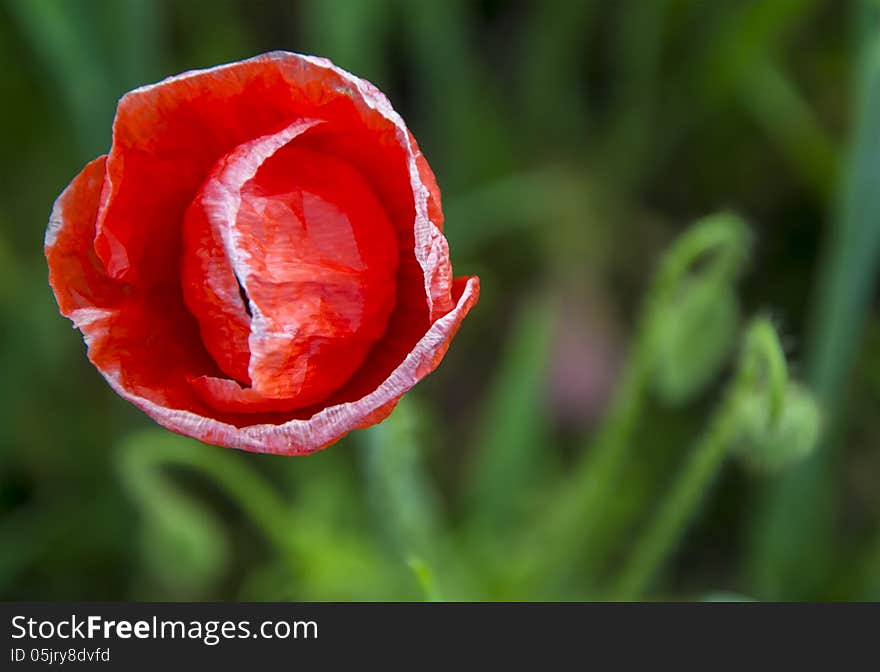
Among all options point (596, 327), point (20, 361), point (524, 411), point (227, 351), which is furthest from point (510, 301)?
point (227, 351)

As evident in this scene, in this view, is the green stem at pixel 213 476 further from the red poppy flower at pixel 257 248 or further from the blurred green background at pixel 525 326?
the red poppy flower at pixel 257 248

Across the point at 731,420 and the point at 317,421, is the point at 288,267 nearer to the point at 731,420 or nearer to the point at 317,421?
the point at 317,421

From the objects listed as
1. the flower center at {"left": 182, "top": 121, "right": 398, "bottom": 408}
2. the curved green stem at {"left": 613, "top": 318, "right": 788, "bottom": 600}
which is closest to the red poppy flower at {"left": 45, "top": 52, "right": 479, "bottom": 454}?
the flower center at {"left": 182, "top": 121, "right": 398, "bottom": 408}

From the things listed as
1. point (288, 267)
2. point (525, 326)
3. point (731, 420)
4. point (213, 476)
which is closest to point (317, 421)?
point (288, 267)

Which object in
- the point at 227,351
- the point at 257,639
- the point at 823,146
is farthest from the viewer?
the point at 823,146

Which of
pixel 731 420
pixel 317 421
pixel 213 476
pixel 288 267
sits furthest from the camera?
pixel 213 476

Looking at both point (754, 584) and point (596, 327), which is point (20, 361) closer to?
point (596, 327)
